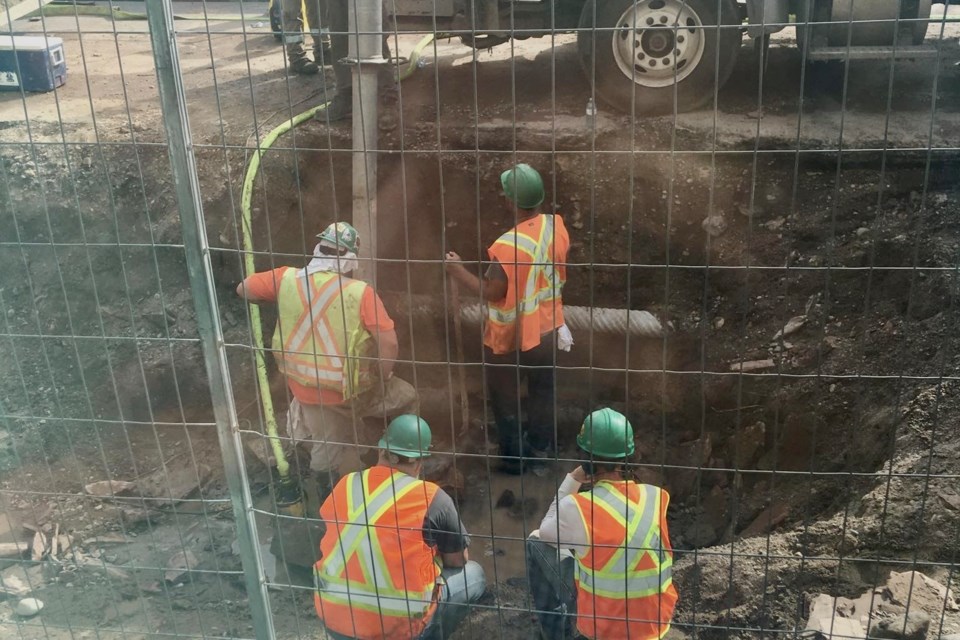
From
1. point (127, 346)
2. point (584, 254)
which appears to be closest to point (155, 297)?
point (127, 346)

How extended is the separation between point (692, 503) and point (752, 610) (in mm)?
A: 1877

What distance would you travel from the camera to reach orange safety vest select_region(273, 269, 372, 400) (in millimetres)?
4926

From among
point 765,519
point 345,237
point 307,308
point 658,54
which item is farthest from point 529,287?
point 658,54

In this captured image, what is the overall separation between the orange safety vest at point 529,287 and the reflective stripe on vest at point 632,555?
1891 mm

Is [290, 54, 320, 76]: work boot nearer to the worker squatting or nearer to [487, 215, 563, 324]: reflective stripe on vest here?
[487, 215, 563, 324]: reflective stripe on vest

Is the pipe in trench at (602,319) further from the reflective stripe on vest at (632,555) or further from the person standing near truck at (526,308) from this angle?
the reflective stripe on vest at (632,555)

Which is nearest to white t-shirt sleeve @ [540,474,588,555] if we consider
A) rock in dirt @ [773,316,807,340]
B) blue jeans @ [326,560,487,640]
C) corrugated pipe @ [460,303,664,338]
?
blue jeans @ [326,560,487,640]

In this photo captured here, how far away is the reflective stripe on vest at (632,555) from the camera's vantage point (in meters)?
3.61

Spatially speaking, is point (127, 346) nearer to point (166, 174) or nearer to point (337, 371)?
point (166, 174)

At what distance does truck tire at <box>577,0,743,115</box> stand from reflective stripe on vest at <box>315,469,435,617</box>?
4.26 meters

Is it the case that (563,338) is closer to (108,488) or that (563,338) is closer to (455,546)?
(455,546)

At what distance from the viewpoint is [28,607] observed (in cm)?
429

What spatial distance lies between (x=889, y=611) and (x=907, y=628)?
0.46 ft

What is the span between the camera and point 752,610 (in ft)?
14.6
